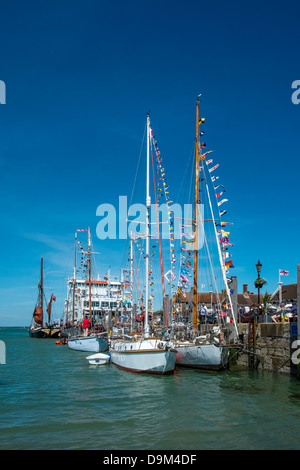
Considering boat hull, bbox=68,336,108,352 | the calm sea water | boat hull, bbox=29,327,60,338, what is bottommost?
boat hull, bbox=29,327,60,338

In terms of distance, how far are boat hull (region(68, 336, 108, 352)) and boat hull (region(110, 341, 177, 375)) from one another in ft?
55.1

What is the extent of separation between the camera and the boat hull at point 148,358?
2177 cm

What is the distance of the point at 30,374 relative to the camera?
82.2 ft

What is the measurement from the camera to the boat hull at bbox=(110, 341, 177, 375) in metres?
21.8

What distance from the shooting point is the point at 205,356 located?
2378 centimetres

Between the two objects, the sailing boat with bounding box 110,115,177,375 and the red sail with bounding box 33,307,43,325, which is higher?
the sailing boat with bounding box 110,115,177,375

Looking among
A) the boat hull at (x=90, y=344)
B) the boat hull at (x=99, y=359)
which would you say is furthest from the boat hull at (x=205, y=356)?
the boat hull at (x=90, y=344)

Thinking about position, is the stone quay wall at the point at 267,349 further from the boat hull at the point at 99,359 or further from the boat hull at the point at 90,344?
the boat hull at the point at 90,344

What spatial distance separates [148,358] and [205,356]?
144 inches

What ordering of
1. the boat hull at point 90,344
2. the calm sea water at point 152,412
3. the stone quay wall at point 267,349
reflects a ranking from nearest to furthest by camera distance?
the calm sea water at point 152,412, the stone quay wall at point 267,349, the boat hull at point 90,344

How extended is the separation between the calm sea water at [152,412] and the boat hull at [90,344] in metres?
18.3

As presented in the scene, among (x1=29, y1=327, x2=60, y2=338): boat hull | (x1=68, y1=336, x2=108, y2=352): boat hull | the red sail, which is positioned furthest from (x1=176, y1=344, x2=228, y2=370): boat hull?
the red sail

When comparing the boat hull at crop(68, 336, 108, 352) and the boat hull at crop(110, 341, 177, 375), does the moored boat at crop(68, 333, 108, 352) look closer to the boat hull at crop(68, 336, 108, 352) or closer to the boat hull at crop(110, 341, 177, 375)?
the boat hull at crop(68, 336, 108, 352)
